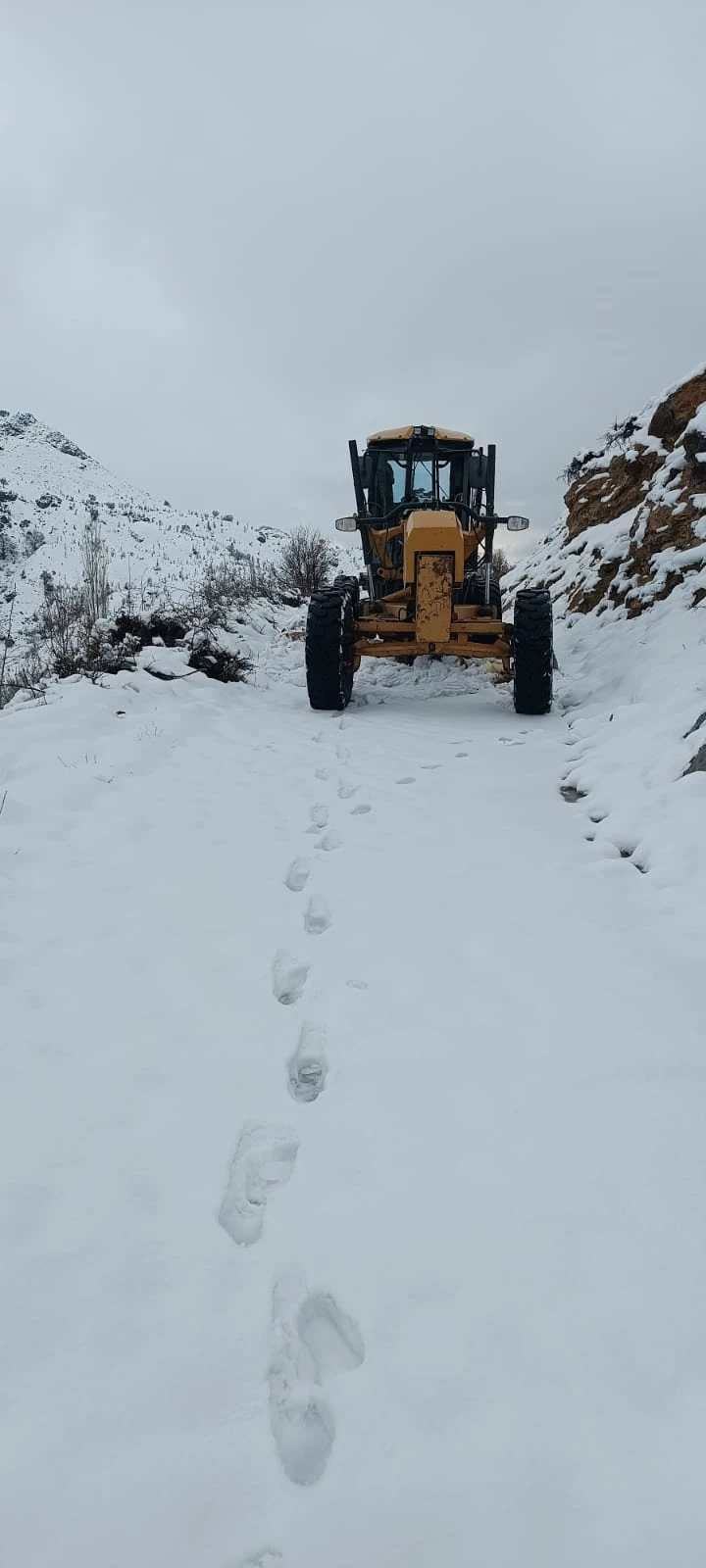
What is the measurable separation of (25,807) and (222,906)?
111cm

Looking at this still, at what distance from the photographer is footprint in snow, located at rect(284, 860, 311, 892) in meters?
2.93

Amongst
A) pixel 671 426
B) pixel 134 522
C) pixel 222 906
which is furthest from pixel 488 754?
pixel 134 522

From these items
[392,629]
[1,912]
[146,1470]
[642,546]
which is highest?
[642,546]

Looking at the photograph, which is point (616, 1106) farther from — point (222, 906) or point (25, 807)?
point (25, 807)

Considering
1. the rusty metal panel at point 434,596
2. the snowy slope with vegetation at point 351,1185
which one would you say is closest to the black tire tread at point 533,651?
the rusty metal panel at point 434,596

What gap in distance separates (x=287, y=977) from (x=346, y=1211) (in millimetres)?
879

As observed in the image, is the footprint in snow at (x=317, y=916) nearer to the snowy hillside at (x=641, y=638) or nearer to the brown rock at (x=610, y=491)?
the snowy hillside at (x=641, y=638)

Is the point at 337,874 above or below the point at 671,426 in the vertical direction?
below

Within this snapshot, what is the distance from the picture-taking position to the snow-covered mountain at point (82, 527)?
17094mm

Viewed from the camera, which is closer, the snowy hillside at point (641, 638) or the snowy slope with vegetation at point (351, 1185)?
the snowy slope with vegetation at point (351, 1185)

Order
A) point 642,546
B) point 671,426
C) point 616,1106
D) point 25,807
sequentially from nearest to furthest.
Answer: point 616,1106
point 25,807
point 642,546
point 671,426

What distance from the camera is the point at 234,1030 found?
203 cm

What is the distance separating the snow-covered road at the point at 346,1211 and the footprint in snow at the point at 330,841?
15cm

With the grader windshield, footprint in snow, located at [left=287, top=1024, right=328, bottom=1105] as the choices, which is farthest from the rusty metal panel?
footprint in snow, located at [left=287, top=1024, right=328, bottom=1105]
